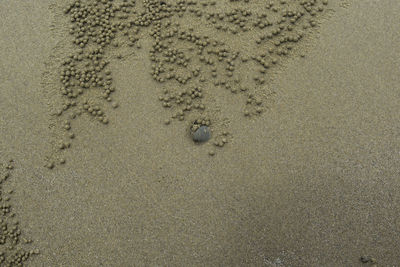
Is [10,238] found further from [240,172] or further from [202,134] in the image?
[240,172]

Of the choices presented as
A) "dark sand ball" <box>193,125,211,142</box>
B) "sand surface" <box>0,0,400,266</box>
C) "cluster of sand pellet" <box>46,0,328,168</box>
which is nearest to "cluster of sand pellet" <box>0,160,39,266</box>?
"sand surface" <box>0,0,400,266</box>

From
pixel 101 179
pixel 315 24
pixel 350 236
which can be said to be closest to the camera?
pixel 350 236

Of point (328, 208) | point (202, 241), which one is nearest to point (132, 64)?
point (202, 241)

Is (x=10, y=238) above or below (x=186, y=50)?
below

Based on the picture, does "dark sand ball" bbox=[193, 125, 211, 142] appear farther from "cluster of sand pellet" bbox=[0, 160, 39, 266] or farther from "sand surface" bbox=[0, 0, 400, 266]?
"cluster of sand pellet" bbox=[0, 160, 39, 266]

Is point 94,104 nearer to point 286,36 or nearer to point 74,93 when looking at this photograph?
point 74,93

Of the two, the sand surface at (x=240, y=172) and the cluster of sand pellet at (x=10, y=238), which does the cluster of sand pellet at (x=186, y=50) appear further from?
the cluster of sand pellet at (x=10, y=238)

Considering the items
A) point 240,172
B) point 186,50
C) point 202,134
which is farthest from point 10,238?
point 186,50

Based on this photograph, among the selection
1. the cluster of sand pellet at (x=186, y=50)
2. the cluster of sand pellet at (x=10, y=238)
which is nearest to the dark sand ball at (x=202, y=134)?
the cluster of sand pellet at (x=186, y=50)
